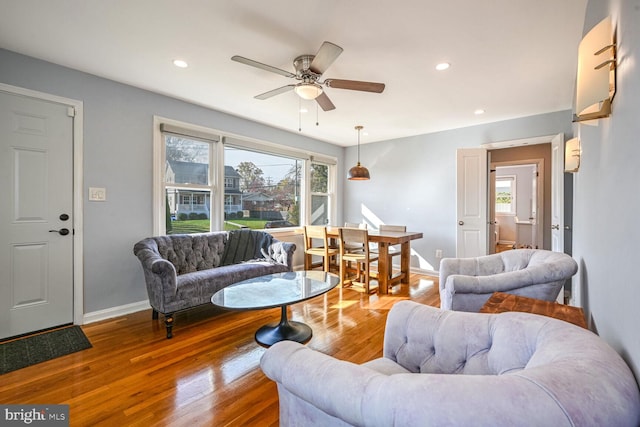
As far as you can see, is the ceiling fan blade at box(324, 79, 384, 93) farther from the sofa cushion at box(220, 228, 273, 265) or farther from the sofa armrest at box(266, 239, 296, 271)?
the sofa cushion at box(220, 228, 273, 265)

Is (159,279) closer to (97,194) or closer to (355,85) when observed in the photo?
(97,194)

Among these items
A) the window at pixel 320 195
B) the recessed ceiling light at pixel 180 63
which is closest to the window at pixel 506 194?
the window at pixel 320 195

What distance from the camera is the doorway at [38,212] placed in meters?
2.50

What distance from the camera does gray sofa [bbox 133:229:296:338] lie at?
262cm

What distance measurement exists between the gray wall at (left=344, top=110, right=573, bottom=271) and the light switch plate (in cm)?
422

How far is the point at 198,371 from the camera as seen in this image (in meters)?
2.07

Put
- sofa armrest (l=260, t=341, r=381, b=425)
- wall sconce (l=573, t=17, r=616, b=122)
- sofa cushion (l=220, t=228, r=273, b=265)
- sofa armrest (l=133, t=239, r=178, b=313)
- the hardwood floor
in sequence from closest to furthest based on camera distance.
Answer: sofa armrest (l=260, t=341, r=381, b=425)
wall sconce (l=573, t=17, r=616, b=122)
the hardwood floor
sofa armrest (l=133, t=239, r=178, b=313)
sofa cushion (l=220, t=228, r=273, b=265)

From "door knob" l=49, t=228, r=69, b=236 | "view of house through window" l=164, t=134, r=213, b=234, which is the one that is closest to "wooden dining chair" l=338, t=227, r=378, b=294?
"view of house through window" l=164, t=134, r=213, b=234

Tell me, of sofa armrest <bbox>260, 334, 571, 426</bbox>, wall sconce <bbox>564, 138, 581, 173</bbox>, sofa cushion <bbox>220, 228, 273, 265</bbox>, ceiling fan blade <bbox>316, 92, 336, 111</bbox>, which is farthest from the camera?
sofa cushion <bbox>220, 228, 273, 265</bbox>

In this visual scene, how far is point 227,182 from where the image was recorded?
13.5 feet

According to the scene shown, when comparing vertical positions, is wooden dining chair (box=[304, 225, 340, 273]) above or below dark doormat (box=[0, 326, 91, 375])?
above

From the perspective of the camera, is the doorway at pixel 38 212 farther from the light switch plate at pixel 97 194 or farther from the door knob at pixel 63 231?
the light switch plate at pixel 97 194

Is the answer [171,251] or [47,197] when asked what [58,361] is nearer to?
[171,251]

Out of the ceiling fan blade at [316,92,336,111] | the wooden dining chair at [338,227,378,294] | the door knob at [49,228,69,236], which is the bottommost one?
the wooden dining chair at [338,227,378,294]
